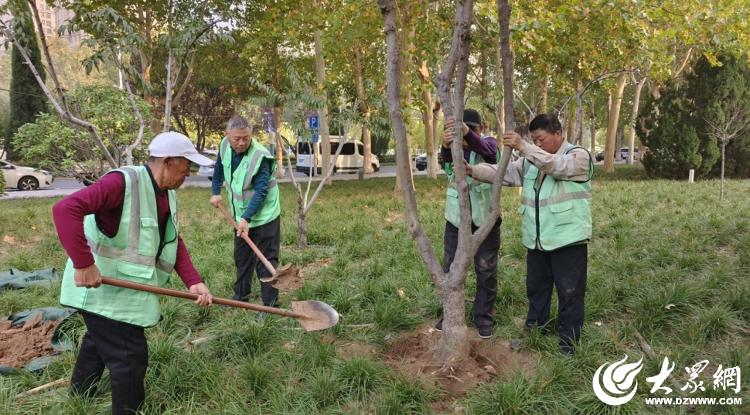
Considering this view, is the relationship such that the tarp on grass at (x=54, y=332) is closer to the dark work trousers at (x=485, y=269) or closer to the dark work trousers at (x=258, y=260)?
the dark work trousers at (x=258, y=260)

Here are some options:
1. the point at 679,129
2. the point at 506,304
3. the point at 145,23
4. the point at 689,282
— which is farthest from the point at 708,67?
the point at 145,23

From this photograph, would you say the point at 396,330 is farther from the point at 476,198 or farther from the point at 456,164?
the point at 456,164

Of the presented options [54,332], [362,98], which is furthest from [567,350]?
[362,98]

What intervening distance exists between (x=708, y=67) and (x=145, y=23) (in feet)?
50.0

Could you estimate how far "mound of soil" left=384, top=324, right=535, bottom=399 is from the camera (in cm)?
286

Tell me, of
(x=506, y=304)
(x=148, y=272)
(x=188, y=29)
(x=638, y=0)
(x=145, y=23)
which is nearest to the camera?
(x=148, y=272)

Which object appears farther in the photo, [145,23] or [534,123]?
[145,23]

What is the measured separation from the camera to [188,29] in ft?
16.9

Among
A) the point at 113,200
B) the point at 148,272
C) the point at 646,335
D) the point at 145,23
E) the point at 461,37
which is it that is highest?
the point at 145,23

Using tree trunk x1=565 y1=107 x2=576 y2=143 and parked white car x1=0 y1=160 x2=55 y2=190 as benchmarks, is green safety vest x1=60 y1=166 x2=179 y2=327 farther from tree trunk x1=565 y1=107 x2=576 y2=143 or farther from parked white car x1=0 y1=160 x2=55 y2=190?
parked white car x1=0 y1=160 x2=55 y2=190

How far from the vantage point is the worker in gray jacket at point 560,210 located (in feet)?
9.98

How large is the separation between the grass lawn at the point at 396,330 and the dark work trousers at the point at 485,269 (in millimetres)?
148

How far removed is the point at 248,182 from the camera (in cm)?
405

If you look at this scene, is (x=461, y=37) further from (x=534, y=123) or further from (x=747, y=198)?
(x=747, y=198)
